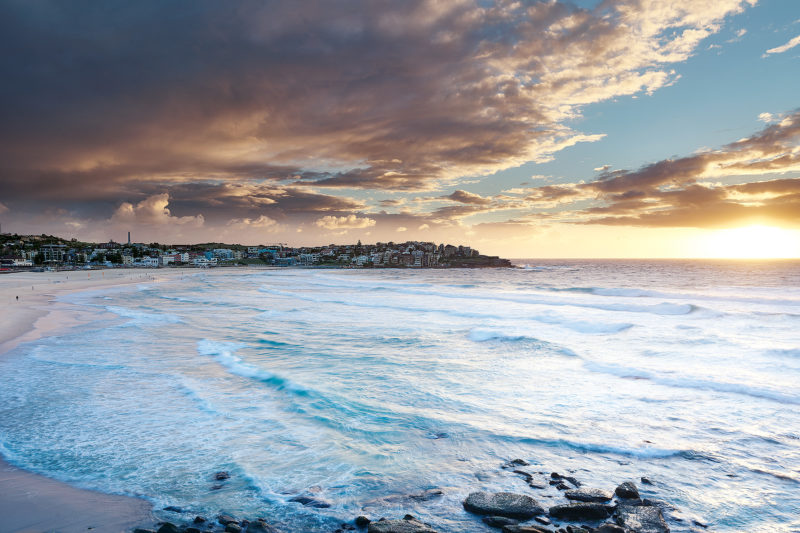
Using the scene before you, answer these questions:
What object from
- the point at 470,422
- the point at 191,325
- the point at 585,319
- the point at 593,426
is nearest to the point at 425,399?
the point at 470,422

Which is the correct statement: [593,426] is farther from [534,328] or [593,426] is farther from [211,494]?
[534,328]

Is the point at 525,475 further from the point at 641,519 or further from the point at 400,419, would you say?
the point at 400,419

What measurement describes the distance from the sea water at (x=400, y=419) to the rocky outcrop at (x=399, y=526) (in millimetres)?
347

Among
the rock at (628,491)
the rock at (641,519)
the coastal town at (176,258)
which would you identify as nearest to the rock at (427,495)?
the rock at (641,519)

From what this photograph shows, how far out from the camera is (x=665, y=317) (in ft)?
84.5

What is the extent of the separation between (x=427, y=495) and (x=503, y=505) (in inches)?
41.3

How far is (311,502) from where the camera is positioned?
18.3 ft

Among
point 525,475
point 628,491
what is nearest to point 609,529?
point 628,491

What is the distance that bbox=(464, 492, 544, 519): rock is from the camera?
5.16 meters

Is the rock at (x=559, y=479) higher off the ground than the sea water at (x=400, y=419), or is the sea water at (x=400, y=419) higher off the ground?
the rock at (x=559, y=479)

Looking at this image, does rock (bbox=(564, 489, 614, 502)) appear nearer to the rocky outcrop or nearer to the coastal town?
the rocky outcrop

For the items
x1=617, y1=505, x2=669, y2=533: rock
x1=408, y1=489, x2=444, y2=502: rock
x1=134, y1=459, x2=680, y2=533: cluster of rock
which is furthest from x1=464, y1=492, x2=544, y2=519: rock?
x1=617, y1=505, x2=669, y2=533: rock

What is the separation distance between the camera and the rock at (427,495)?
18.5 feet

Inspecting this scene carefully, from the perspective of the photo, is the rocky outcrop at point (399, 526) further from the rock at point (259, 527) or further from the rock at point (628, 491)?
the rock at point (628, 491)
